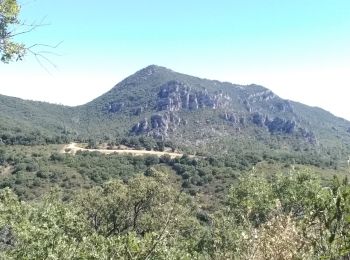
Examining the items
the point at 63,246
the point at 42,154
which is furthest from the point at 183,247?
the point at 42,154

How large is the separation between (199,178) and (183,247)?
5068 inches

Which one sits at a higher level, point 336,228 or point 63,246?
point 336,228

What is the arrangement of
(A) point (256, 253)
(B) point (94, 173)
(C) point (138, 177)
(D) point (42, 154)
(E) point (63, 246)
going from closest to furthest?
(A) point (256, 253) < (E) point (63, 246) < (C) point (138, 177) < (B) point (94, 173) < (D) point (42, 154)

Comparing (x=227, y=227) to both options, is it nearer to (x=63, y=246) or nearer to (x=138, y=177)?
(x=138, y=177)

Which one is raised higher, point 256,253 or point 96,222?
point 256,253

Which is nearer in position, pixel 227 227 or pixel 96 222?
pixel 227 227

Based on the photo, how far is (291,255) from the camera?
9.05 metres

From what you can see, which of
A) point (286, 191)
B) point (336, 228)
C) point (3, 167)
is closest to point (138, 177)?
point (286, 191)

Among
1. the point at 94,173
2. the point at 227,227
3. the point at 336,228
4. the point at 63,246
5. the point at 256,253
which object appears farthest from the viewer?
the point at 94,173

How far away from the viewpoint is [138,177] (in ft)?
181

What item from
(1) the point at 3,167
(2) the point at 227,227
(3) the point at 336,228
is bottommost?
(1) the point at 3,167

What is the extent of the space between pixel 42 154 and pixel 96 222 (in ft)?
→ 476

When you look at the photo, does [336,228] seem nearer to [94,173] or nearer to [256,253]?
[256,253]

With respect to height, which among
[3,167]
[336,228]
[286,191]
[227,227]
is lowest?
[3,167]
